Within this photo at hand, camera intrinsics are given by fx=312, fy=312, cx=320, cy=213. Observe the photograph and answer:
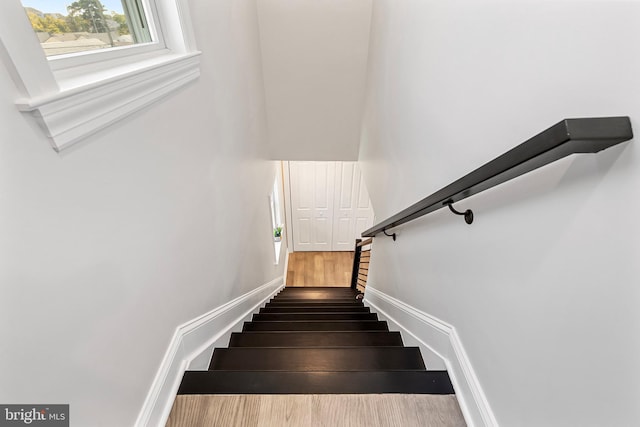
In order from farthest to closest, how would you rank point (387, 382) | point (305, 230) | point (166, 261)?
point (305, 230) → point (387, 382) → point (166, 261)

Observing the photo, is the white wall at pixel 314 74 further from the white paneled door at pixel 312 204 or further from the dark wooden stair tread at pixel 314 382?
the dark wooden stair tread at pixel 314 382

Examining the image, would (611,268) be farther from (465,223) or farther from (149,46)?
(149,46)

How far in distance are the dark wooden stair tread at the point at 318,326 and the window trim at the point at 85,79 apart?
180cm

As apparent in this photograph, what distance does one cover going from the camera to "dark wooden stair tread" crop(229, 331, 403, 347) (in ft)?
6.09

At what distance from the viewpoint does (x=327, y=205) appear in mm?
5566

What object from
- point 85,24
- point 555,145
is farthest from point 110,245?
point 555,145

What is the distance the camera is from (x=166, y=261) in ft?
3.54

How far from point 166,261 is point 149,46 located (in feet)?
2.48

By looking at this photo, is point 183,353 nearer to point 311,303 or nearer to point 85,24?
point 85,24

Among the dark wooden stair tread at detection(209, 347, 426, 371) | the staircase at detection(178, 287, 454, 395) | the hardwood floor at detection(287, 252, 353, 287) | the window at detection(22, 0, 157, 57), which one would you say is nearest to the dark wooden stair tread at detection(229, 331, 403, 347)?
the staircase at detection(178, 287, 454, 395)

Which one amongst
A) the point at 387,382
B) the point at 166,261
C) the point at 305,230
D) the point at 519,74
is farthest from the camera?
the point at 305,230

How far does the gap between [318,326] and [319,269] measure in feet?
11.0

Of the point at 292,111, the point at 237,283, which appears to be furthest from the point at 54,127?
the point at 292,111

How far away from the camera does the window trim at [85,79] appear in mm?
507
